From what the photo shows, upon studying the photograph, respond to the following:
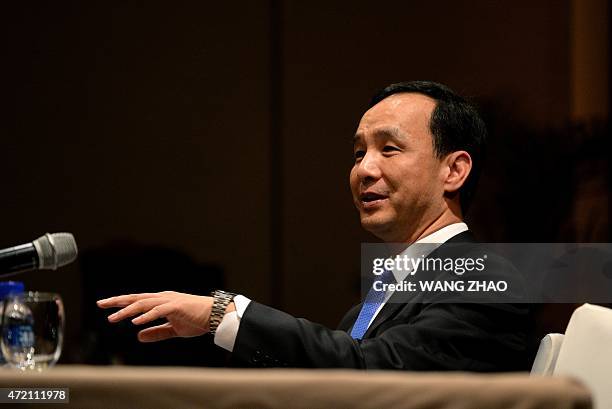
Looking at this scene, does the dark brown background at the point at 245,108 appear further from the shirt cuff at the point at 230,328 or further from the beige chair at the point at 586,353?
the shirt cuff at the point at 230,328

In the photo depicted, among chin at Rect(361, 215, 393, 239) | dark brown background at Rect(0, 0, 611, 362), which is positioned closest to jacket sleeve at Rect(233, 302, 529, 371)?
chin at Rect(361, 215, 393, 239)

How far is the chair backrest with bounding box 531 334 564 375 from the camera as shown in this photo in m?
1.47

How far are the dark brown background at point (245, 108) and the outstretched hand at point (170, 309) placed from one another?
8.97 ft

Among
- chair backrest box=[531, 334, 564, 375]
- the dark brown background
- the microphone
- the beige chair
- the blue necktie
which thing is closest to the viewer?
the microphone

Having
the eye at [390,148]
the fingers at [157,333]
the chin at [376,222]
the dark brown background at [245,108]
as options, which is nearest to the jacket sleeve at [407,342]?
the fingers at [157,333]

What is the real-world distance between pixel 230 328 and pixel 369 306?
1.47ft

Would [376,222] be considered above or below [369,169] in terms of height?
below

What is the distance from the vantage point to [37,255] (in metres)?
1.08

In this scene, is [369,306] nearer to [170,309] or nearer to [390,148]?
[390,148]

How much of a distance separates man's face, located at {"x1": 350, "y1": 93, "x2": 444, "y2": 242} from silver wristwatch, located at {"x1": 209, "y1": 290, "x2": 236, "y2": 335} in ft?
1.54

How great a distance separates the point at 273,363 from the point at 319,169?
2.83 m

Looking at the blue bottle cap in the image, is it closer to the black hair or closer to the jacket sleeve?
the jacket sleeve

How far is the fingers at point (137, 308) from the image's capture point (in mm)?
1173

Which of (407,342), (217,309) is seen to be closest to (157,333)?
(217,309)
